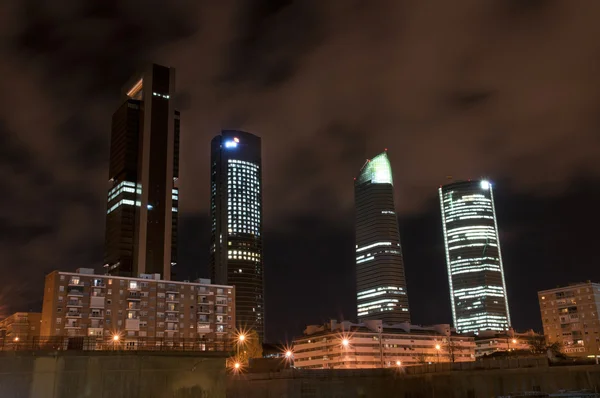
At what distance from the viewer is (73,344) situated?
4053 centimetres

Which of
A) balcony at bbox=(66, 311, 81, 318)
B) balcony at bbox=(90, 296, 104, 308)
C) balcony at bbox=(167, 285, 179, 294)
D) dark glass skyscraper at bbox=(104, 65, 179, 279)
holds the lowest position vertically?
balcony at bbox=(66, 311, 81, 318)

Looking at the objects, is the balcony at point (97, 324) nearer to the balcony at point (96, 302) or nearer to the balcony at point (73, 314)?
the balcony at point (96, 302)

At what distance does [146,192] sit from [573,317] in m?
151

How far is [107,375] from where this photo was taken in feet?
111

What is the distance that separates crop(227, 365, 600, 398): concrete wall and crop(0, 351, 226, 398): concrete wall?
2982cm

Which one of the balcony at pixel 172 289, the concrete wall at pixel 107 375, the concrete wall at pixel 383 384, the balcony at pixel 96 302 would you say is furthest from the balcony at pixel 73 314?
the concrete wall at pixel 107 375

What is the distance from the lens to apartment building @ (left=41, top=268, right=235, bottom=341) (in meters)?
126

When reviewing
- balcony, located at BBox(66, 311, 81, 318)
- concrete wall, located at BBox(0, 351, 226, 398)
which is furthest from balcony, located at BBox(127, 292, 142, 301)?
concrete wall, located at BBox(0, 351, 226, 398)

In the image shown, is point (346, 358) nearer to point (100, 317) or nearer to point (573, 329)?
point (573, 329)

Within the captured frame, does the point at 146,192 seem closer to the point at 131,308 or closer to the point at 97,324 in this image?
the point at 131,308

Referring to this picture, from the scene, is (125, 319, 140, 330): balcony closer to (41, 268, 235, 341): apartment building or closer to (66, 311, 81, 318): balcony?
(41, 268, 235, 341): apartment building

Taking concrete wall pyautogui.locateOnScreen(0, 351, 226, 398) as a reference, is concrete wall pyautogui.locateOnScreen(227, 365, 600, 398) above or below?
below

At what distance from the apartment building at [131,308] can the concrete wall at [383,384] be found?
60.9 meters

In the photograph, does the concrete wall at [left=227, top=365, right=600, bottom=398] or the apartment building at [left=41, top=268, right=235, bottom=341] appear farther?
the apartment building at [left=41, top=268, right=235, bottom=341]
